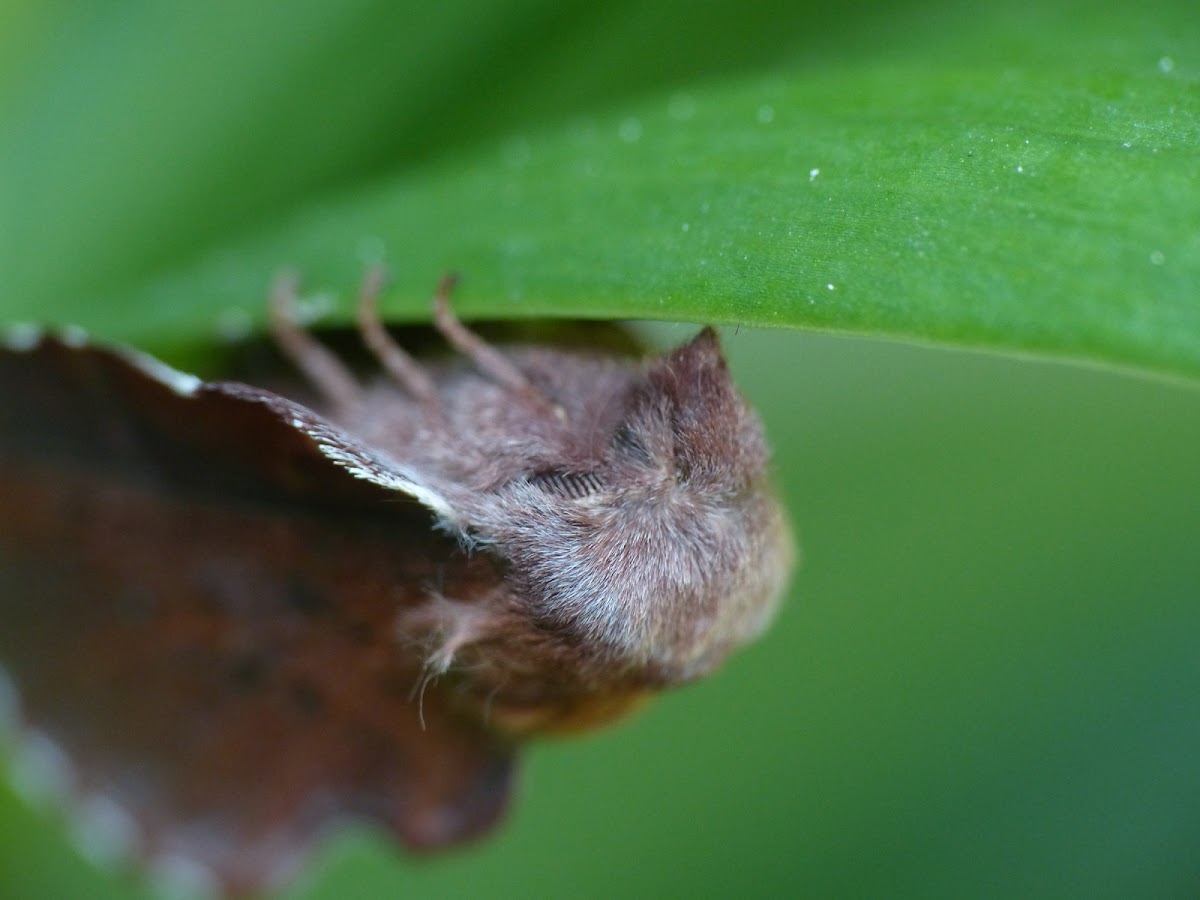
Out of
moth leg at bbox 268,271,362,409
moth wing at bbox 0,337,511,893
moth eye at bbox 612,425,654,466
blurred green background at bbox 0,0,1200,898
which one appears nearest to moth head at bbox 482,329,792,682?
moth eye at bbox 612,425,654,466

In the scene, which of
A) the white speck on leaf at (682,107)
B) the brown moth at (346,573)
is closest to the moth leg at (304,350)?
the brown moth at (346,573)

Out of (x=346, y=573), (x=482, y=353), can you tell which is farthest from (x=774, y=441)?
(x=346, y=573)

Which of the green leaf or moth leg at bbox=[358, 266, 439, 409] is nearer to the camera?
the green leaf


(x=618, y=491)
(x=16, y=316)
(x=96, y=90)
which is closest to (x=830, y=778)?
(x=618, y=491)

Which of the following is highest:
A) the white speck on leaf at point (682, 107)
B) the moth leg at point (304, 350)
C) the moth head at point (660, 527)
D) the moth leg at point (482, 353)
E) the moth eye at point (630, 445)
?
the white speck on leaf at point (682, 107)

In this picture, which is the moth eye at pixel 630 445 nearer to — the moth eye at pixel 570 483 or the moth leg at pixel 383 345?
the moth eye at pixel 570 483

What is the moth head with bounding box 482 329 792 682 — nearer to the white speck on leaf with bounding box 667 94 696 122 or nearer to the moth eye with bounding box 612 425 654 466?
the moth eye with bounding box 612 425 654 466

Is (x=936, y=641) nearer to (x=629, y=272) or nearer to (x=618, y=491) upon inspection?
(x=618, y=491)
